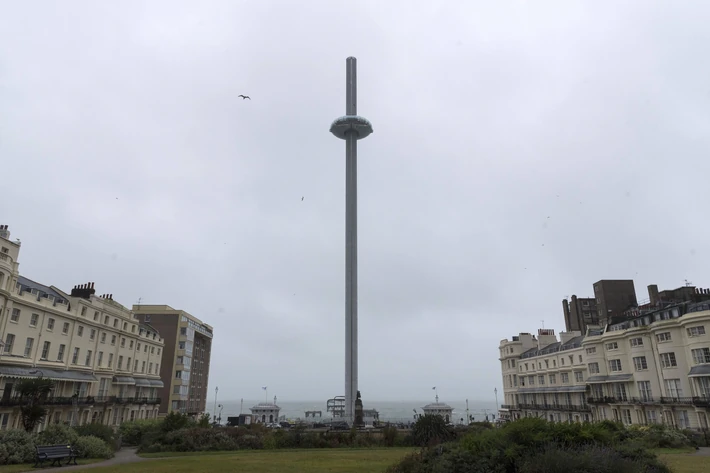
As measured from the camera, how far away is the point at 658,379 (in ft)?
172

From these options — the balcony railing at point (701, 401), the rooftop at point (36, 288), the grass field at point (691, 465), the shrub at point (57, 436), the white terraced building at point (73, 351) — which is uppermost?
the rooftop at point (36, 288)

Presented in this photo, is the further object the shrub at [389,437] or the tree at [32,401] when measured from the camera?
the shrub at [389,437]

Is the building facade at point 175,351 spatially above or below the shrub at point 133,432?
above

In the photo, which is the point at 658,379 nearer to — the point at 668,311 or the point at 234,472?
the point at 668,311

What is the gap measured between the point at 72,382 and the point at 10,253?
16575 mm

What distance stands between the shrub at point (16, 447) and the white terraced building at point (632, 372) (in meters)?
44.8

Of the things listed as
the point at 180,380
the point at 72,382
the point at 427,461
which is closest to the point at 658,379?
the point at 427,461

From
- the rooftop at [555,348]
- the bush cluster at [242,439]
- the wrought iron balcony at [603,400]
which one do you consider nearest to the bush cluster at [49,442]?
the bush cluster at [242,439]

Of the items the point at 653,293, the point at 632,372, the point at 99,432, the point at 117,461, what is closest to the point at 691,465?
the point at 117,461

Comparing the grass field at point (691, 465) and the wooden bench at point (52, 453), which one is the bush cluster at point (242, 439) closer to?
the wooden bench at point (52, 453)

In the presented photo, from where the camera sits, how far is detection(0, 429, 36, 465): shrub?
23.7 metres

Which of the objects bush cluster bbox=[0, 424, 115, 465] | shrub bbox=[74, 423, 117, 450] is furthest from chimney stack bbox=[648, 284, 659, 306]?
bush cluster bbox=[0, 424, 115, 465]

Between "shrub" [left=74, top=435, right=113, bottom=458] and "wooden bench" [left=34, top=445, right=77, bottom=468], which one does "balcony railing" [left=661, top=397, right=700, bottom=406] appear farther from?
"wooden bench" [left=34, top=445, right=77, bottom=468]

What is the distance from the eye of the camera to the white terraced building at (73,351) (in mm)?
39312
